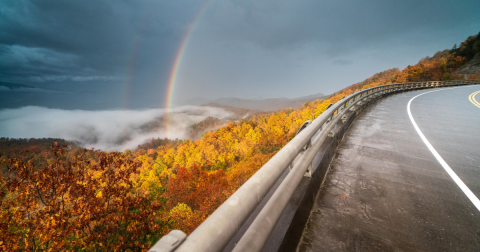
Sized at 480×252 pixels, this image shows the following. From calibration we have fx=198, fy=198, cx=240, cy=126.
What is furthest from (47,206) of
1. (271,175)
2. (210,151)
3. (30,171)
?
(210,151)

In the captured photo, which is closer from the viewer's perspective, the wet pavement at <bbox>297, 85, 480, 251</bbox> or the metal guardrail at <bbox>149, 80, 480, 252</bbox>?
the metal guardrail at <bbox>149, 80, 480, 252</bbox>

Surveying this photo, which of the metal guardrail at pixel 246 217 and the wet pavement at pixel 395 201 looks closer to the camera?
the metal guardrail at pixel 246 217

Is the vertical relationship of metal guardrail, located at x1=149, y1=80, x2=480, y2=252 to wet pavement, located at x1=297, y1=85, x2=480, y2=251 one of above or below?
above

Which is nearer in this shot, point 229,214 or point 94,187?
point 229,214

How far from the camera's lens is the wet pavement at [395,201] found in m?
2.06

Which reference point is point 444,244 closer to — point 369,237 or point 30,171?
point 369,237

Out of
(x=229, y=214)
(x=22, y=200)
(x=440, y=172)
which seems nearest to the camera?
(x=229, y=214)

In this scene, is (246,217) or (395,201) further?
(395,201)

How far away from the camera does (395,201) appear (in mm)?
2736

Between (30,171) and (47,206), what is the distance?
377cm

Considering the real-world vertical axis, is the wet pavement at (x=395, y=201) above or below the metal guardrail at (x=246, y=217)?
below

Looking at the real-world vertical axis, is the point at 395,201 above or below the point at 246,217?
below

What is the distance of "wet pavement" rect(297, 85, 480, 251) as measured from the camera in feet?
6.75

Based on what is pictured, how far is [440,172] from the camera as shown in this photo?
3648 mm
